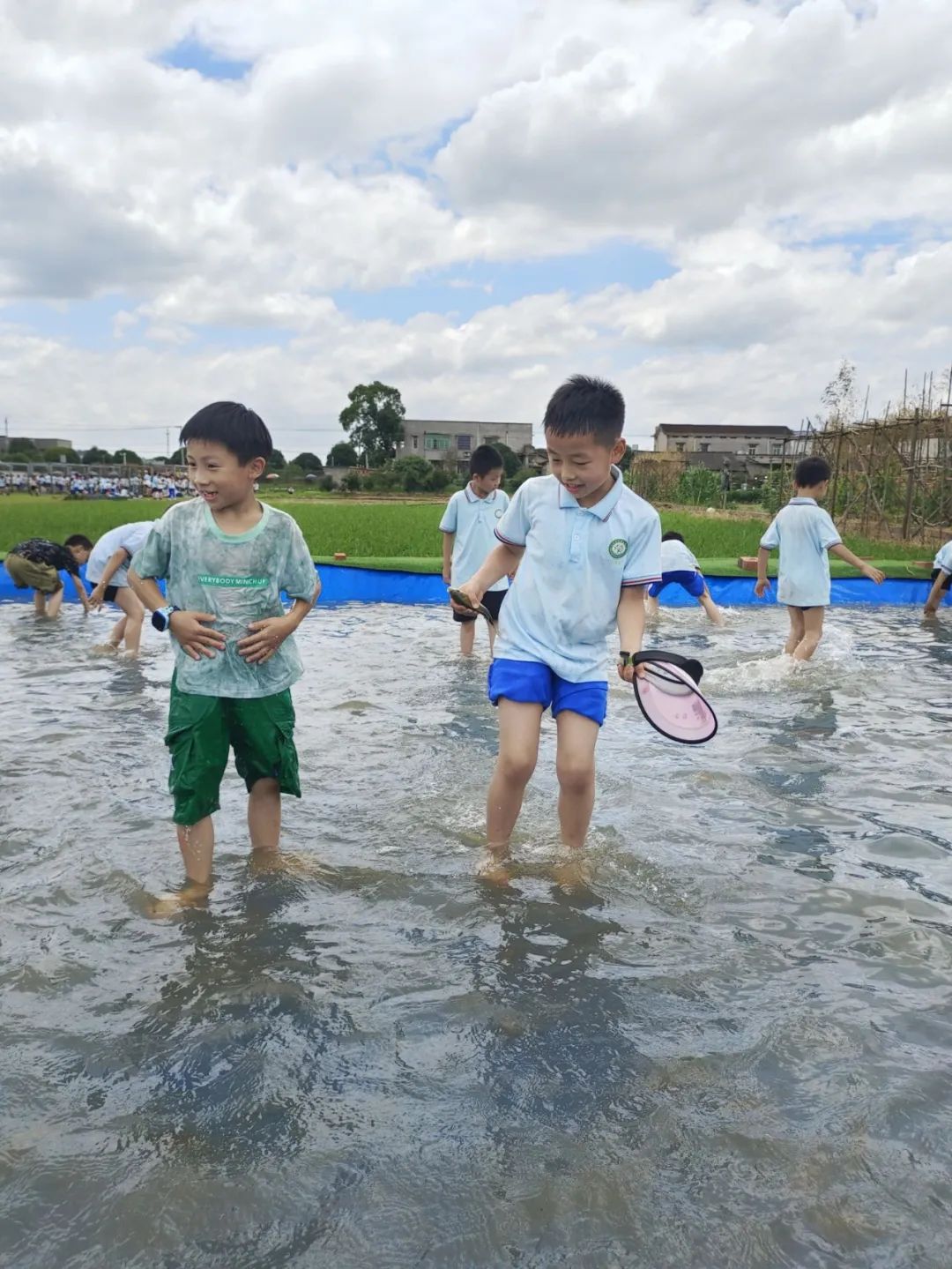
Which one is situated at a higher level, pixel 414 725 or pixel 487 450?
pixel 487 450

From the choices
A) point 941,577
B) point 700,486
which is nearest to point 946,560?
point 941,577

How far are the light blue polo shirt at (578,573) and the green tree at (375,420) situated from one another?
68.5 m

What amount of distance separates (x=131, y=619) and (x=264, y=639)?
5152 mm

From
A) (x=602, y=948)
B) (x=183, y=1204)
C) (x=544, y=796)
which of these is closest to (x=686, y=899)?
(x=602, y=948)

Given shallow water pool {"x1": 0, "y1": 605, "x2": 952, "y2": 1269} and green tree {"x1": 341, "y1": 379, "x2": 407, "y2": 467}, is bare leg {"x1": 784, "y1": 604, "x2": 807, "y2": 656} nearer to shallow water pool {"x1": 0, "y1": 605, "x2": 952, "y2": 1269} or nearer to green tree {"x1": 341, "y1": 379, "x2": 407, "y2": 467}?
shallow water pool {"x1": 0, "y1": 605, "x2": 952, "y2": 1269}

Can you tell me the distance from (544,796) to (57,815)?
2039mm

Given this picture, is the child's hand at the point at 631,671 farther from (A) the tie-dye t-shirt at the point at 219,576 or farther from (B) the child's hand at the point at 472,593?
(A) the tie-dye t-shirt at the point at 219,576

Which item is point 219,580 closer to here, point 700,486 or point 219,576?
point 219,576

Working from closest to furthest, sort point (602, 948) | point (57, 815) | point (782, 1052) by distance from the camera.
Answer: point (782, 1052) < point (602, 948) < point (57, 815)

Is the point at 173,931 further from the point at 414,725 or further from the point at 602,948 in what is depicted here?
the point at 414,725

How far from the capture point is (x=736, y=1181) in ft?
6.39

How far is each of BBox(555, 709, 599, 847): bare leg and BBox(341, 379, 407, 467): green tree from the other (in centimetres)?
6858

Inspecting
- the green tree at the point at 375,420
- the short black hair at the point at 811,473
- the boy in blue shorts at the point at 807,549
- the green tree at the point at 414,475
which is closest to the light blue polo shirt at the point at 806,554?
the boy in blue shorts at the point at 807,549

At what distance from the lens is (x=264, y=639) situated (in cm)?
307
